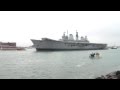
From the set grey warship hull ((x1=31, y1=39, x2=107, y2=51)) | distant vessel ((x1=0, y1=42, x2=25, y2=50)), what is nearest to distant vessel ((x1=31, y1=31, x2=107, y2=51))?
grey warship hull ((x1=31, y1=39, x2=107, y2=51))

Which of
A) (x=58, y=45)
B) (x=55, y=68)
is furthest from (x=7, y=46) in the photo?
(x=55, y=68)

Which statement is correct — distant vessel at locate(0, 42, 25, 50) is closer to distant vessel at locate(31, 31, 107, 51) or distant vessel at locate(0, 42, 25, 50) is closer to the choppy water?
distant vessel at locate(31, 31, 107, 51)

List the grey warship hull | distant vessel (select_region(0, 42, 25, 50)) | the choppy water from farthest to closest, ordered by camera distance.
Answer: distant vessel (select_region(0, 42, 25, 50)) → the grey warship hull → the choppy water

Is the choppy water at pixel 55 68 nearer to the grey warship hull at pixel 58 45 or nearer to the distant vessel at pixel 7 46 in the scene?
the grey warship hull at pixel 58 45

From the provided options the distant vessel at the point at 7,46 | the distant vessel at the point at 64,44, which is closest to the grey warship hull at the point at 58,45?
the distant vessel at the point at 64,44

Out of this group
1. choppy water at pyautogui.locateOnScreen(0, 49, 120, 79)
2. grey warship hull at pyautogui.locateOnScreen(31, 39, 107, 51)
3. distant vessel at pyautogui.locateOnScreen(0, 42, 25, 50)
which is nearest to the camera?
choppy water at pyautogui.locateOnScreen(0, 49, 120, 79)

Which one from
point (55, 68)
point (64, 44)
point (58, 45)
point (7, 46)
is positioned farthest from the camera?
point (7, 46)

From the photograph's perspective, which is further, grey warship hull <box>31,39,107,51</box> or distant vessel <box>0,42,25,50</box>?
distant vessel <box>0,42,25,50</box>

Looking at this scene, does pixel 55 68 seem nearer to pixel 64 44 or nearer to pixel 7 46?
pixel 64 44

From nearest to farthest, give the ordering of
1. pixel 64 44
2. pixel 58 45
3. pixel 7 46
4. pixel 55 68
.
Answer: pixel 55 68
pixel 58 45
pixel 64 44
pixel 7 46

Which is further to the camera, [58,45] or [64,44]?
[64,44]
